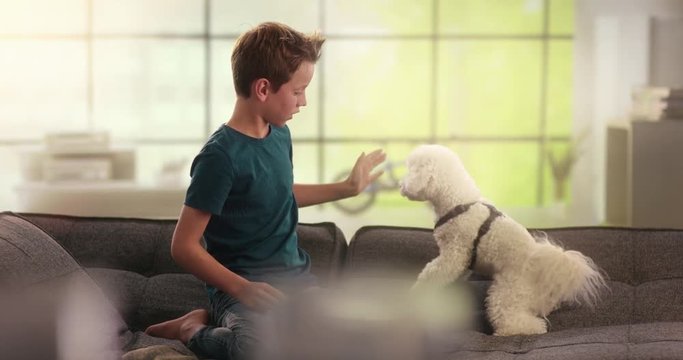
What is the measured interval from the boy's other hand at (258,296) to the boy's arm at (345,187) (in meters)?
0.35

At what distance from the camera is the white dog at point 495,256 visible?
2.19 meters

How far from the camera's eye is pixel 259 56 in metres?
2.13

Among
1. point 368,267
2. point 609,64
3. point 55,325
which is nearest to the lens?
point 55,325

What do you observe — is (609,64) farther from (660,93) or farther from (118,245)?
(118,245)

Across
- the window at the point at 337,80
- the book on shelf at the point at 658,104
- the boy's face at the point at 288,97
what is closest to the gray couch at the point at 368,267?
the boy's face at the point at 288,97

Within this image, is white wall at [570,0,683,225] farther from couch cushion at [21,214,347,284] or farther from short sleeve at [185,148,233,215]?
short sleeve at [185,148,233,215]

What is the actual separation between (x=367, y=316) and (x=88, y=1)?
408 centimetres

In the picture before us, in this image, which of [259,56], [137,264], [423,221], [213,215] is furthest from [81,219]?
[423,221]

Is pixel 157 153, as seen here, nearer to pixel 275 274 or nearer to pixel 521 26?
pixel 521 26

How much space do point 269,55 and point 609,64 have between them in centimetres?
373

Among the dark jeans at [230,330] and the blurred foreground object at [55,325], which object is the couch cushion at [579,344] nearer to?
the dark jeans at [230,330]

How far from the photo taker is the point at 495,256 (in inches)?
88.8

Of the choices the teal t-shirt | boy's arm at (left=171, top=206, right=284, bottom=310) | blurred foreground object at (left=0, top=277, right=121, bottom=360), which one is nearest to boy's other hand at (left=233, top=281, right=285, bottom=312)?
boy's arm at (left=171, top=206, right=284, bottom=310)

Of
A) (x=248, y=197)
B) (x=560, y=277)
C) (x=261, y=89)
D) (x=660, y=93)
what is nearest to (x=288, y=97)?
(x=261, y=89)
